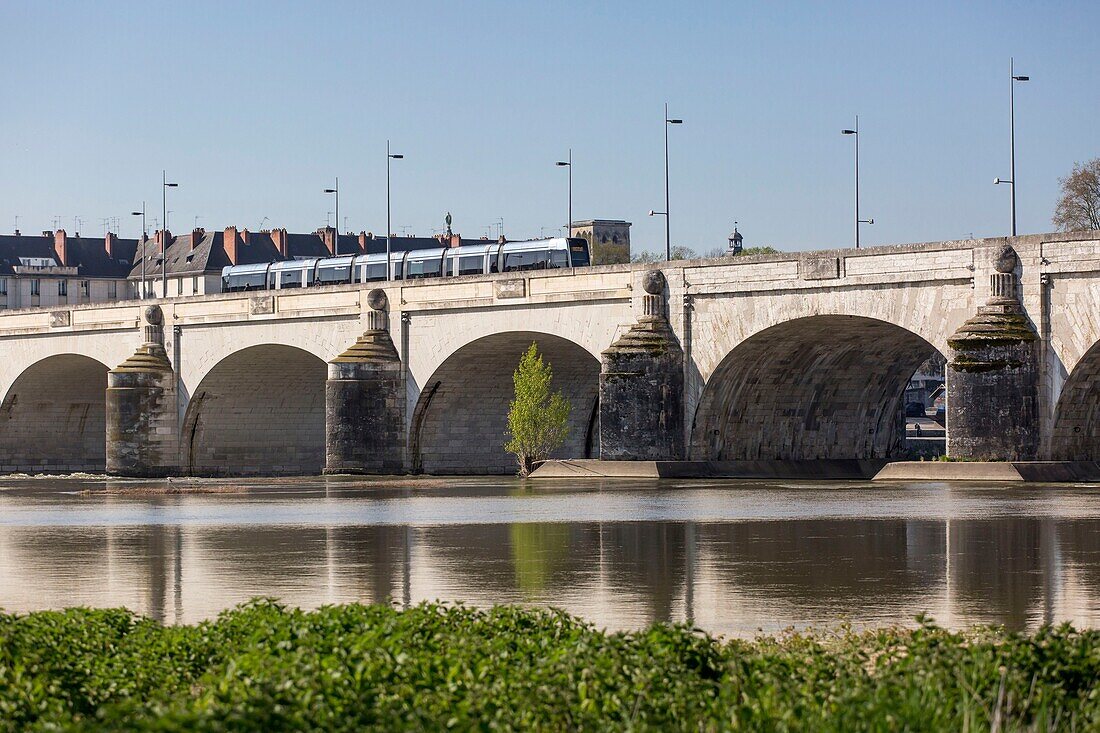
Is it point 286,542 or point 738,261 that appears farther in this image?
point 738,261

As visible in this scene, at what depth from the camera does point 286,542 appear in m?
24.0

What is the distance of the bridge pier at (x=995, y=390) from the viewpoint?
Result: 129 ft

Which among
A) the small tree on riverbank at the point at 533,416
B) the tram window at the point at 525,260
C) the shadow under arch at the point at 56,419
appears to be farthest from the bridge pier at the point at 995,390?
the shadow under arch at the point at 56,419

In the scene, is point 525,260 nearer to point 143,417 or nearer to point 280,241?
point 143,417

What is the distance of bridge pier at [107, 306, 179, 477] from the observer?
207ft

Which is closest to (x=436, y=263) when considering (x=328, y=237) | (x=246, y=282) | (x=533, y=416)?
(x=246, y=282)

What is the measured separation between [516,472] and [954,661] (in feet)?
160

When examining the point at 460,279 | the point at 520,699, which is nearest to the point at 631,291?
the point at 460,279

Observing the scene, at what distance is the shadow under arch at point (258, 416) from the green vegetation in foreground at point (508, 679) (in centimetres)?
5191

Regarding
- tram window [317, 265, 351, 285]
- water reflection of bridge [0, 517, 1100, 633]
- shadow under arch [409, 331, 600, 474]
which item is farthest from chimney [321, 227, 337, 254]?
water reflection of bridge [0, 517, 1100, 633]

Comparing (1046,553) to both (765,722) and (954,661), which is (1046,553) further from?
(765,722)

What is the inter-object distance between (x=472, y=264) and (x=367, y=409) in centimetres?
1346

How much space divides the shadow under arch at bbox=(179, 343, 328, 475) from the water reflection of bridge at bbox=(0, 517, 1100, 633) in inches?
1480

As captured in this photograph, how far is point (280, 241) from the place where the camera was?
119m
